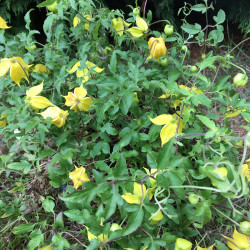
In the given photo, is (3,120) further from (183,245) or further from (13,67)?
(183,245)

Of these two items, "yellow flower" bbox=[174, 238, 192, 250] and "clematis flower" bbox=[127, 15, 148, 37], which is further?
"clematis flower" bbox=[127, 15, 148, 37]

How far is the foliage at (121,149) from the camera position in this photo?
72 cm

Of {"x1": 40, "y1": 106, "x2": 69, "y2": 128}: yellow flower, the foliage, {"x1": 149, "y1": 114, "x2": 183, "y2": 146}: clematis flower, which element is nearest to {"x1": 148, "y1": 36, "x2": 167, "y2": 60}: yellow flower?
the foliage

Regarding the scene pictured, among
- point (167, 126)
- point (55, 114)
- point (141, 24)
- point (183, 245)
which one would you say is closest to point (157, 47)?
point (141, 24)

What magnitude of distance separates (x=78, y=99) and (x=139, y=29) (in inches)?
14.0

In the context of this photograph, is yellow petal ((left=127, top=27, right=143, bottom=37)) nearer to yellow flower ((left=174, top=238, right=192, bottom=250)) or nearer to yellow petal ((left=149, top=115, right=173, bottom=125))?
yellow petal ((left=149, top=115, right=173, bottom=125))

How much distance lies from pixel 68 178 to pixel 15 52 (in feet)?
1.91

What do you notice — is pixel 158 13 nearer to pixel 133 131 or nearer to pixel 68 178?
pixel 133 131

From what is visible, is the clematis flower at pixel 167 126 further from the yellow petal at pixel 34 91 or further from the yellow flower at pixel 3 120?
the yellow flower at pixel 3 120

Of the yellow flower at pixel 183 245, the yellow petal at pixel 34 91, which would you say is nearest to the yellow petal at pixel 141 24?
the yellow petal at pixel 34 91

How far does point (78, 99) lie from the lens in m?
0.96

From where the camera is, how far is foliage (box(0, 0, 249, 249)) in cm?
72

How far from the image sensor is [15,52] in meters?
1.14

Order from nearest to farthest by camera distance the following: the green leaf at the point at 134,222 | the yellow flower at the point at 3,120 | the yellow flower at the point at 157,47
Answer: the green leaf at the point at 134,222 < the yellow flower at the point at 157,47 < the yellow flower at the point at 3,120
